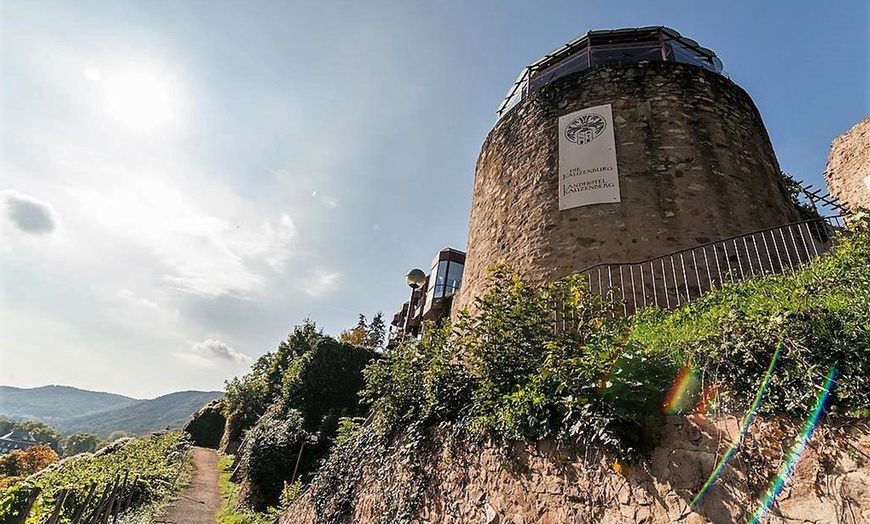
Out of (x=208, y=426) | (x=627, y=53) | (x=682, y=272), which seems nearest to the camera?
(x=682, y=272)

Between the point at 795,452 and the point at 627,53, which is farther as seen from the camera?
the point at 627,53

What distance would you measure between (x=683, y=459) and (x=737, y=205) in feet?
18.8

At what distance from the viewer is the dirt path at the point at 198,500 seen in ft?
33.0

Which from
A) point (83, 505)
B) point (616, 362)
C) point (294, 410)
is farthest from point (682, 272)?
point (294, 410)

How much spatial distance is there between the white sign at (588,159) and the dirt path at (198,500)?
11.1 meters

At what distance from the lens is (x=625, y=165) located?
7.39 m

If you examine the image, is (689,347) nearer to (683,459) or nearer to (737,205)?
(683,459)

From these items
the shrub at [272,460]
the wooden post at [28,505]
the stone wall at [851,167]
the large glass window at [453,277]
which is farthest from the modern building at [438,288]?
the wooden post at [28,505]

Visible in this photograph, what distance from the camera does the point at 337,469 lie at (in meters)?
7.29

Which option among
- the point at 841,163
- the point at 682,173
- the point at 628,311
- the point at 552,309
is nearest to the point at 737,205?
the point at 682,173

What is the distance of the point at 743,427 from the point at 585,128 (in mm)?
6581

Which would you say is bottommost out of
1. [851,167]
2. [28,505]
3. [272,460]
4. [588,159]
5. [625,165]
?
[28,505]

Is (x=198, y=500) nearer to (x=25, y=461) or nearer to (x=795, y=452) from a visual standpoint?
(x=795, y=452)

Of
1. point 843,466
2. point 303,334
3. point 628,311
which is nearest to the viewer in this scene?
point 843,466
